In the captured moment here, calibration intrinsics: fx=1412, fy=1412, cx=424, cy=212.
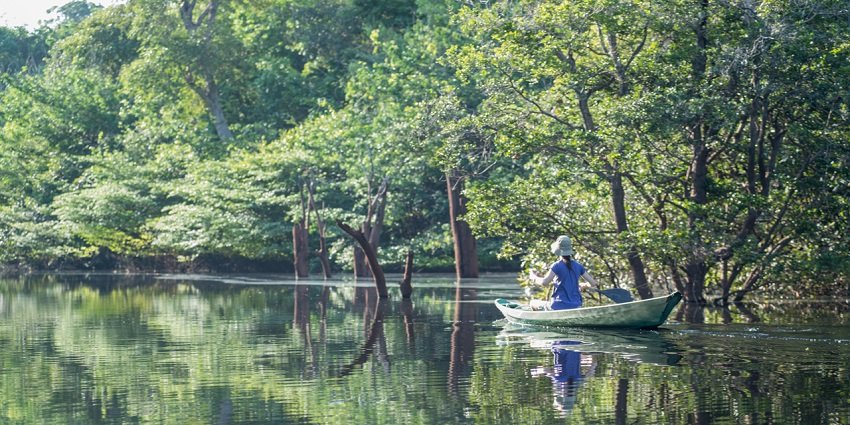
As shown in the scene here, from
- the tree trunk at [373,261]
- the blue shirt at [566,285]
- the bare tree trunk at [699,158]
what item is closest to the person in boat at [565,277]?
the blue shirt at [566,285]

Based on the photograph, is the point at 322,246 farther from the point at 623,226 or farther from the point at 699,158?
the point at 699,158

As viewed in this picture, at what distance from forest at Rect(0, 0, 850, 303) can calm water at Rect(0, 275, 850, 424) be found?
197 centimetres

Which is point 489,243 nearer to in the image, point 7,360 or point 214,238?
point 214,238

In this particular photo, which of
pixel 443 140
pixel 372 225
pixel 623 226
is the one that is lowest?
pixel 623 226

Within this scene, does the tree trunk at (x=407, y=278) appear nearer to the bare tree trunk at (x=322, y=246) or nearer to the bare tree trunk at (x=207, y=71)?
the bare tree trunk at (x=322, y=246)

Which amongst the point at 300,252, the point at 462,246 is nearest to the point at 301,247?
the point at 300,252

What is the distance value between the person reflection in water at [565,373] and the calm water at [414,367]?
0.03 metres

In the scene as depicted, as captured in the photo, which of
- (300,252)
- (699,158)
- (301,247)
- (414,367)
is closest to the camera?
(414,367)

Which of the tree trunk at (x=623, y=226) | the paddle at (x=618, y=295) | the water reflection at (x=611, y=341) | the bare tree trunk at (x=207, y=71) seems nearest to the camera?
the water reflection at (x=611, y=341)

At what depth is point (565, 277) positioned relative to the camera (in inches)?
852

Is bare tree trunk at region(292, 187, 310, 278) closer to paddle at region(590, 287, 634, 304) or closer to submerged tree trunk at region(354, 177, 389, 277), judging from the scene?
submerged tree trunk at region(354, 177, 389, 277)

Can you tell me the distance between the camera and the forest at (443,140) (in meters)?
24.1

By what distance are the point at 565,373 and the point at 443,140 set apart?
41.3ft

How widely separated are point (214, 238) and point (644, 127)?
2813 cm
